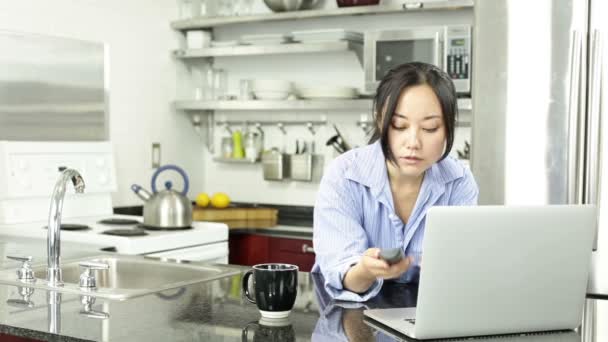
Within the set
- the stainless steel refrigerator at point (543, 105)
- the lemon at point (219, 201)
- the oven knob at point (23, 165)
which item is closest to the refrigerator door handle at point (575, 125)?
the stainless steel refrigerator at point (543, 105)

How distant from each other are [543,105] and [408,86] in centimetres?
153

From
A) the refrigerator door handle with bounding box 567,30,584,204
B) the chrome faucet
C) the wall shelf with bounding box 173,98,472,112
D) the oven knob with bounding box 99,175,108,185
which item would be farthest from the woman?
the oven knob with bounding box 99,175,108,185

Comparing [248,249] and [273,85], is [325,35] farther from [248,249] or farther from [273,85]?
[248,249]

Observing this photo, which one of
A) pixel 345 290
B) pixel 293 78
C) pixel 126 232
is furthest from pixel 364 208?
pixel 293 78

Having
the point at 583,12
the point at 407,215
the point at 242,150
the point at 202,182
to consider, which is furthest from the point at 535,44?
the point at 202,182

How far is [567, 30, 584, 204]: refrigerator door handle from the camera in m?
3.04

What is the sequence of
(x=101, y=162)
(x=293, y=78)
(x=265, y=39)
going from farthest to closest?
1. (x=293, y=78)
2. (x=265, y=39)
3. (x=101, y=162)

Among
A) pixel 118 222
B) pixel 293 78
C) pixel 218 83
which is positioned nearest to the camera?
pixel 118 222

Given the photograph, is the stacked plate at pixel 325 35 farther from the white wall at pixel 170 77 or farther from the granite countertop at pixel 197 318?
the granite countertop at pixel 197 318

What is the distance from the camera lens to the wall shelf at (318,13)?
4031 millimetres

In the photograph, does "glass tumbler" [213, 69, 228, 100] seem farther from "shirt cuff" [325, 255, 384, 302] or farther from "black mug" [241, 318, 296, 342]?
"black mug" [241, 318, 296, 342]

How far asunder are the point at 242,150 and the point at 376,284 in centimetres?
312

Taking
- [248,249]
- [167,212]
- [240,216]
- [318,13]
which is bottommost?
[248,249]

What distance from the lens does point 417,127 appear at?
1716 millimetres
